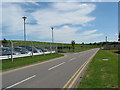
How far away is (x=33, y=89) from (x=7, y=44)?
1315 cm

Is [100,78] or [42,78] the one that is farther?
[42,78]

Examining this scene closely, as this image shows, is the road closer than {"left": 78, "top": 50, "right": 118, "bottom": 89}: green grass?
No

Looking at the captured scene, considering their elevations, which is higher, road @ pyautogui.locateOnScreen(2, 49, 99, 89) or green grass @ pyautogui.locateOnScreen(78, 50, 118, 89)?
green grass @ pyautogui.locateOnScreen(78, 50, 118, 89)

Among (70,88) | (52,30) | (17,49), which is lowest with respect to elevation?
(70,88)

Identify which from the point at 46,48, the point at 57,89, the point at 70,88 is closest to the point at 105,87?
the point at 70,88

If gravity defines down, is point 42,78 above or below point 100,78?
below

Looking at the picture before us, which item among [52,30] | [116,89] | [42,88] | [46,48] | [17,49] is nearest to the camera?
[116,89]

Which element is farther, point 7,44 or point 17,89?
point 7,44

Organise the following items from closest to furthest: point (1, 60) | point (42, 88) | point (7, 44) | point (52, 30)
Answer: point (42, 88)
point (1, 60)
point (7, 44)
point (52, 30)

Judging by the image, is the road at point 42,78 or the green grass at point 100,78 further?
the road at point 42,78

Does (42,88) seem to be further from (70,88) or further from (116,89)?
(116,89)

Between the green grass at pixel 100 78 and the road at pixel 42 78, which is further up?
the green grass at pixel 100 78

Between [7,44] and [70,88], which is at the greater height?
[7,44]

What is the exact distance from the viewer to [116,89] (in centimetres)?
600
